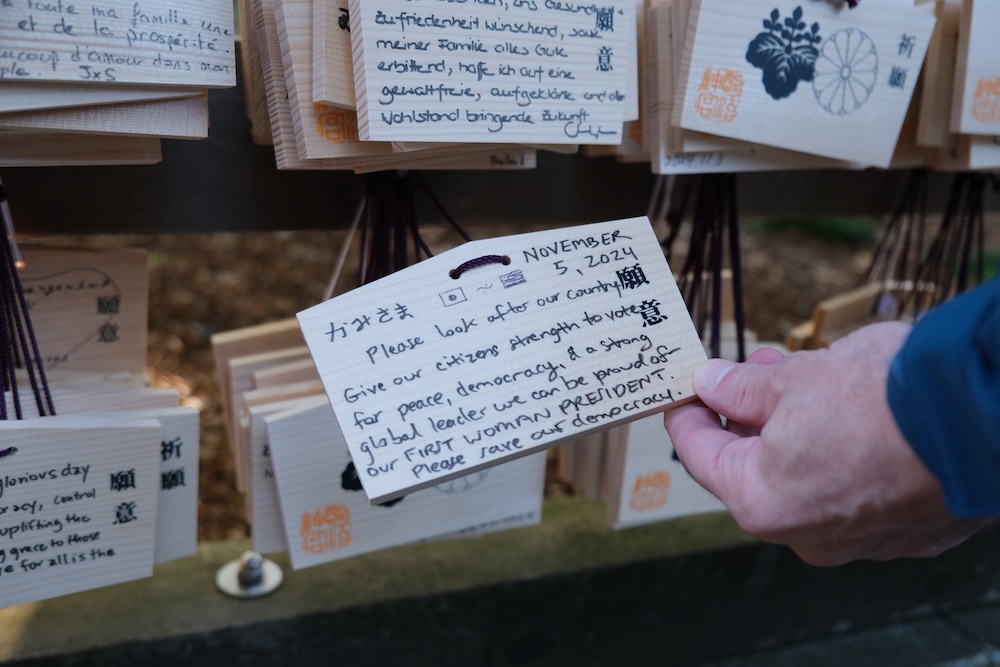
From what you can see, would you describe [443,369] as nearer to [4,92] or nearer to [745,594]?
[4,92]

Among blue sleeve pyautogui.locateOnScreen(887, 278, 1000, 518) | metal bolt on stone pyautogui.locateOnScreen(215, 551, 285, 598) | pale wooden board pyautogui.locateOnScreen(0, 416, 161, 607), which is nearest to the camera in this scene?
blue sleeve pyautogui.locateOnScreen(887, 278, 1000, 518)

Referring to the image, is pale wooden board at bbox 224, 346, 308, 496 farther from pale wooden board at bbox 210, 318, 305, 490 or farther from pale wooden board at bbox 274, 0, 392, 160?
pale wooden board at bbox 274, 0, 392, 160

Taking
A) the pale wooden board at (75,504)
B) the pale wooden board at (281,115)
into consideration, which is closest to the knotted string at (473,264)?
the pale wooden board at (281,115)

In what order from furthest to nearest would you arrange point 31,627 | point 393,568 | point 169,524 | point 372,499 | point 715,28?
point 393,568 → point 31,627 → point 169,524 → point 715,28 → point 372,499

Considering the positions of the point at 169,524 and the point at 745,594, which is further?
the point at 745,594

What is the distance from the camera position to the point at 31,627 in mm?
917

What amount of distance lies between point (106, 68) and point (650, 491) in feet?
2.17

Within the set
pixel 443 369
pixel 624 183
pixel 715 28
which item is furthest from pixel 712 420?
pixel 624 183

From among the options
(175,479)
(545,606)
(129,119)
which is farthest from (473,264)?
(545,606)

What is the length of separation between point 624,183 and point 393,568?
601mm

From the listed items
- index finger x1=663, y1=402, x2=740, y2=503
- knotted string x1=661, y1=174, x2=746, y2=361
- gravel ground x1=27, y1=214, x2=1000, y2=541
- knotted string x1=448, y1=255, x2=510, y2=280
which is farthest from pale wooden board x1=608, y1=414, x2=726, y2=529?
gravel ground x1=27, y1=214, x2=1000, y2=541

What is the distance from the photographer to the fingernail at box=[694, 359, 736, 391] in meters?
0.60

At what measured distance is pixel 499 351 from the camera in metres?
0.57

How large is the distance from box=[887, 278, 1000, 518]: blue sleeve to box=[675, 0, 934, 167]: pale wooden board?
30 cm
